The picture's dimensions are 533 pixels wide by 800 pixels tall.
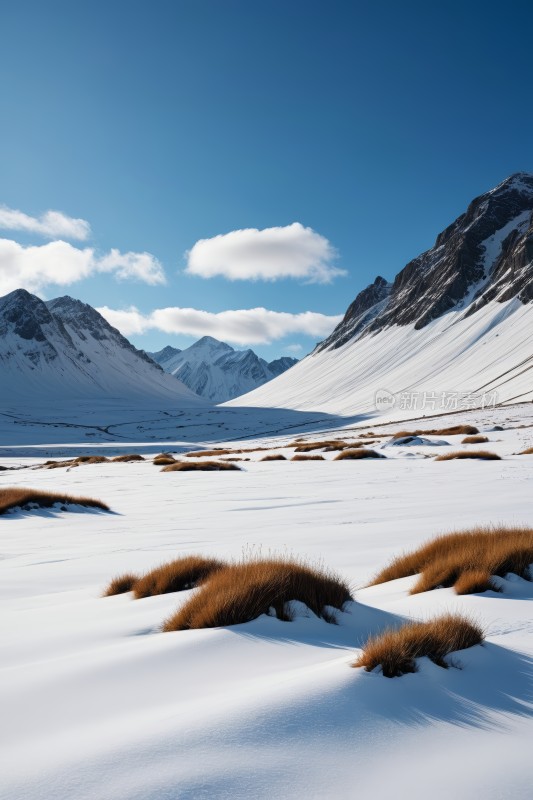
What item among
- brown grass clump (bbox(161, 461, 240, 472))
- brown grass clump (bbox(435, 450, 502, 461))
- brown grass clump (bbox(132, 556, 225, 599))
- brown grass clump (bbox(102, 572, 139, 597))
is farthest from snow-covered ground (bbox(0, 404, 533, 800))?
brown grass clump (bbox(161, 461, 240, 472))

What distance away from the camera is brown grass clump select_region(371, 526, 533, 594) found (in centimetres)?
453

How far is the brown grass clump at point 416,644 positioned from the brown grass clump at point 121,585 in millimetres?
3143

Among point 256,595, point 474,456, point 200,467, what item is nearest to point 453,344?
point 474,456

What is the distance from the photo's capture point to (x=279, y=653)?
9.80ft

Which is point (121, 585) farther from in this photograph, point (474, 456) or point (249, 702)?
point (474, 456)

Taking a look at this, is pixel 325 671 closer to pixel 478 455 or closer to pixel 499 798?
pixel 499 798

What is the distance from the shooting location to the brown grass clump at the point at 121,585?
5.03 m

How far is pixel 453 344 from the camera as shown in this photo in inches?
5635

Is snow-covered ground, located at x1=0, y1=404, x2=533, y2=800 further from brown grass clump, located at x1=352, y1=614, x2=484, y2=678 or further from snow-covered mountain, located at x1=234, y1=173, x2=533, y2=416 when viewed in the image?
snow-covered mountain, located at x1=234, y1=173, x2=533, y2=416

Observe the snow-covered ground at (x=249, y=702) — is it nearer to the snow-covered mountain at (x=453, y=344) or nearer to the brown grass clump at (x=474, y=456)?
the brown grass clump at (x=474, y=456)

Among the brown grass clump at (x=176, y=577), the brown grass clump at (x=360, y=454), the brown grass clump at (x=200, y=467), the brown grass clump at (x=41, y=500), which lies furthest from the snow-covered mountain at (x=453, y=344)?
the brown grass clump at (x=176, y=577)

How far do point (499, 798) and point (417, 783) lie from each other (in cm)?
25

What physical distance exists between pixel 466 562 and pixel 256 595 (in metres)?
2.17

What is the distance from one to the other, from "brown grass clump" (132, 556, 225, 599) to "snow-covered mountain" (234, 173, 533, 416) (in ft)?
260
